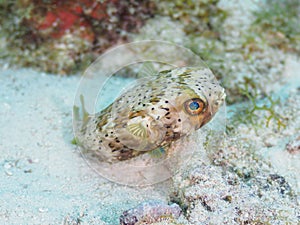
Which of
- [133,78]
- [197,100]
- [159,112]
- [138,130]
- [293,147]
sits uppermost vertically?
[197,100]

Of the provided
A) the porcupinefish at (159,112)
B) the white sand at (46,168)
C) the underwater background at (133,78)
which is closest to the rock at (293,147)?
the underwater background at (133,78)

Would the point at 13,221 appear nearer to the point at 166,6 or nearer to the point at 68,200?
the point at 68,200

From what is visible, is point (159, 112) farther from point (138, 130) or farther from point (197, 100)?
point (197, 100)

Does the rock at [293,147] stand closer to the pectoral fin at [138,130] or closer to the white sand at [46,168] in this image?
the white sand at [46,168]

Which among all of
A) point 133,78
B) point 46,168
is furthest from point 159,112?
point 133,78

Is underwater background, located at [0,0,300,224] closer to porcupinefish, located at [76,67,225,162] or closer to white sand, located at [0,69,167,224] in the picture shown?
white sand, located at [0,69,167,224]

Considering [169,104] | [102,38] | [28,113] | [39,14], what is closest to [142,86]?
[169,104]
